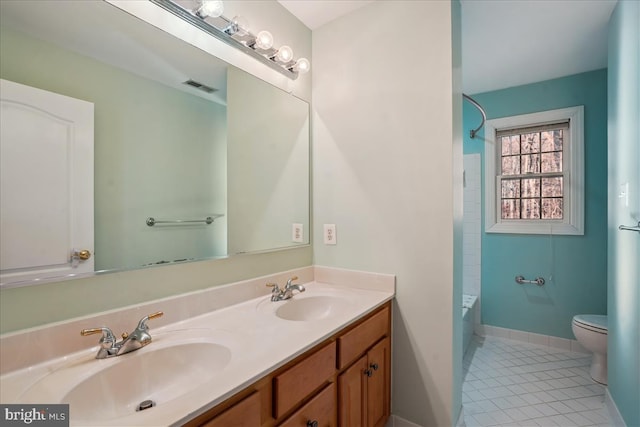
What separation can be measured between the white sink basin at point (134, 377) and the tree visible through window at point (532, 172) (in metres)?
3.21

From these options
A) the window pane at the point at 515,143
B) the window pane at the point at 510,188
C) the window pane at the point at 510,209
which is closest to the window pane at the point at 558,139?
the window pane at the point at 515,143

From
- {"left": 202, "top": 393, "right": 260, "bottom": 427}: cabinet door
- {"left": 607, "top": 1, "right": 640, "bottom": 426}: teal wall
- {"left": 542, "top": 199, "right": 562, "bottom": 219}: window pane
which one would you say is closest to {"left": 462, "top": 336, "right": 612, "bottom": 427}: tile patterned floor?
{"left": 607, "top": 1, "right": 640, "bottom": 426}: teal wall

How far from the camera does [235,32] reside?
1.44 meters

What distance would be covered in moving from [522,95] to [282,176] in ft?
8.96

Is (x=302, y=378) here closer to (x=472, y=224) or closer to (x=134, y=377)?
(x=134, y=377)

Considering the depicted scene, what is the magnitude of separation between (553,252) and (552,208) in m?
0.43

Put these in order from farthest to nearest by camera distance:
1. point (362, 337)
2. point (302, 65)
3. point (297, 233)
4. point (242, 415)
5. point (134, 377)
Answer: point (297, 233)
point (302, 65)
point (362, 337)
point (134, 377)
point (242, 415)

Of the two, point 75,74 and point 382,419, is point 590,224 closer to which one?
point 382,419

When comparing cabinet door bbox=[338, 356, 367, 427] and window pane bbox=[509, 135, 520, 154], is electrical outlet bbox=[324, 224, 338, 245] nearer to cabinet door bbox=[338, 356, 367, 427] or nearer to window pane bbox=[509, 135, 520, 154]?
cabinet door bbox=[338, 356, 367, 427]

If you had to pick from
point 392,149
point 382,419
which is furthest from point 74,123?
point 382,419

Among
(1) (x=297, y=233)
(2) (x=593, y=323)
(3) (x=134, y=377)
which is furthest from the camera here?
(2) (x=593, y=323)

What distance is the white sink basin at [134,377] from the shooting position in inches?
30.5

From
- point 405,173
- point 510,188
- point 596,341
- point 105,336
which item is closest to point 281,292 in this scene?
point 105,336

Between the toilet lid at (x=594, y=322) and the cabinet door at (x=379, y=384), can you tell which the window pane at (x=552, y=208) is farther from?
the cabinet door at (x=379, y=384)
